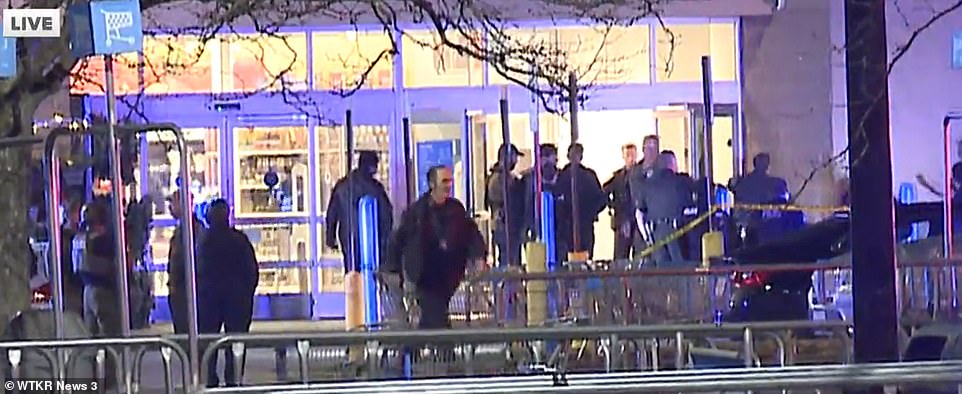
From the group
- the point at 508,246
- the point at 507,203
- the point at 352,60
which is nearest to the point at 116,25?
the point at 352,60

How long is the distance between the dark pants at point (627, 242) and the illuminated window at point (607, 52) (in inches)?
48.8

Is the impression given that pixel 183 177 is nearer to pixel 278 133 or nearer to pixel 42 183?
pixel 42 183

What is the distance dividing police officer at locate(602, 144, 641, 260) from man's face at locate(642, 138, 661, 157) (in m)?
0.10

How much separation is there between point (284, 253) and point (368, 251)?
1.69 metres

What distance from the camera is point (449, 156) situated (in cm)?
1442

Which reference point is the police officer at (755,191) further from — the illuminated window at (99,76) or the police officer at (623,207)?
the illuminated window at (99,76)

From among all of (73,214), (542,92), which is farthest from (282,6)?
(73,214)

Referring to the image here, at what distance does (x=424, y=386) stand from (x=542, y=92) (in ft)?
23.3

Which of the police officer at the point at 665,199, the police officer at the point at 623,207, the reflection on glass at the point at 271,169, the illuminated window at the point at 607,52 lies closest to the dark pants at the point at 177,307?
the reflection on glass at the point at 271,169

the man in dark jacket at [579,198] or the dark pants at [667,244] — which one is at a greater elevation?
the man in dark jacket at [579,198]

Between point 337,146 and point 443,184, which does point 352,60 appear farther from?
point 443,184

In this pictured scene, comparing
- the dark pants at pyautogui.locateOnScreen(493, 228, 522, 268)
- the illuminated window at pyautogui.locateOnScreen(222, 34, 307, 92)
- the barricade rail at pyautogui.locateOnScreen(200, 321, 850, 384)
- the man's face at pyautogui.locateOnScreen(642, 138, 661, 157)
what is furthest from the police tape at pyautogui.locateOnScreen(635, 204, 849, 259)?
the barricade rail at pyautogui.locateOnScreen(200, 321, 850, 384)

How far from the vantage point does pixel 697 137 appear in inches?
559

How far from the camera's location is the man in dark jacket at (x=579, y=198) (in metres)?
13.5
